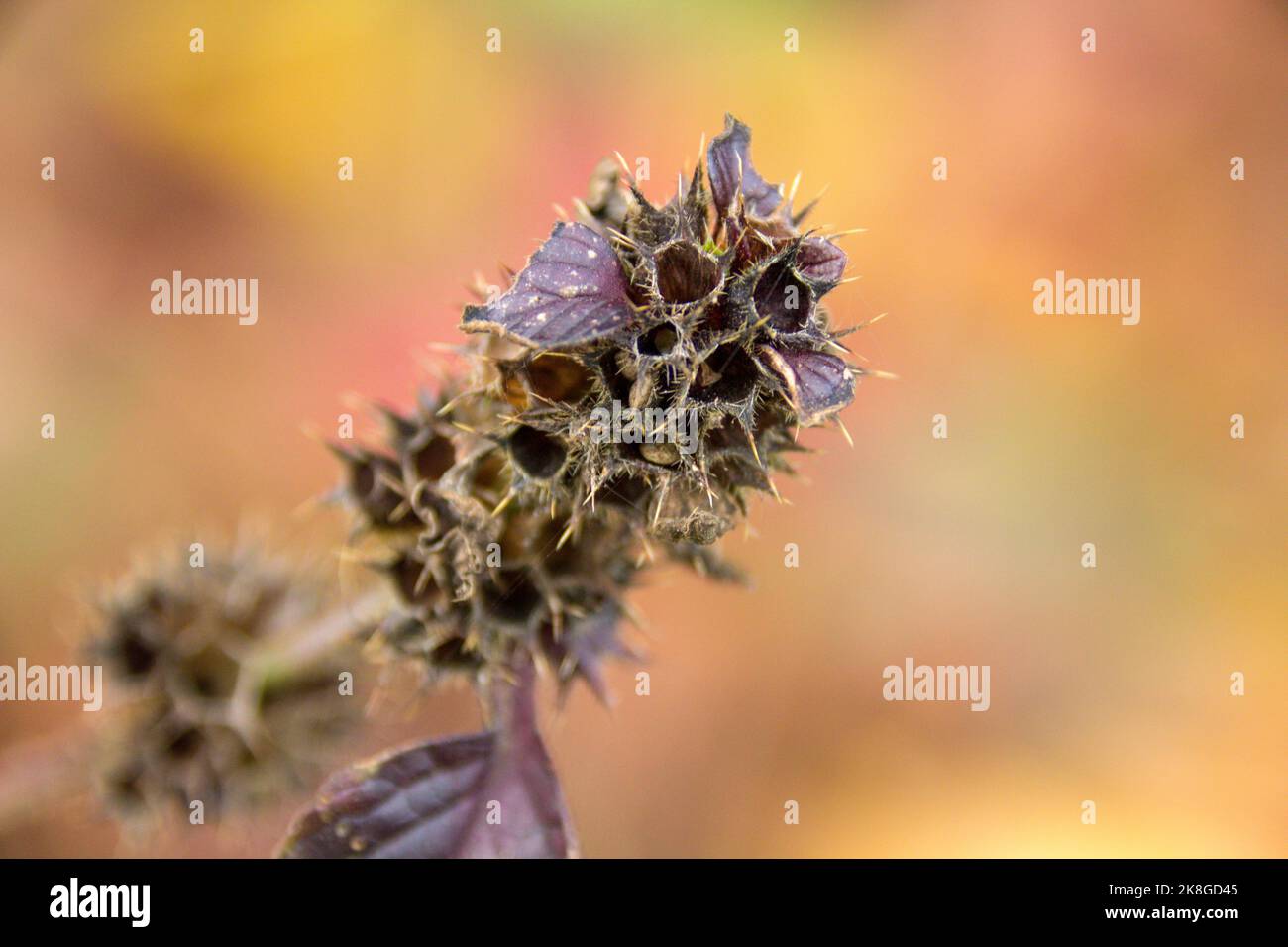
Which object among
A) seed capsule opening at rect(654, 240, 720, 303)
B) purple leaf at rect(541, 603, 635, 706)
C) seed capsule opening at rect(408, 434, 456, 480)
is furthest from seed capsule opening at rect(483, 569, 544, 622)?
seed capsule opening at rect(654, 240, 720, 303)

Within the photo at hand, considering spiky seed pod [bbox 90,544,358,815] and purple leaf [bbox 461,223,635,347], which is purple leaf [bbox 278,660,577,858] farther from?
purple leaf [bbox 461,223,635,347]

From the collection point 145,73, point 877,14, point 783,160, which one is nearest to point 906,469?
point 783,160

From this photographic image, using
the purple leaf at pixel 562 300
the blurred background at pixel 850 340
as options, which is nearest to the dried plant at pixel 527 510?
the purple leaf at pixel 562 300

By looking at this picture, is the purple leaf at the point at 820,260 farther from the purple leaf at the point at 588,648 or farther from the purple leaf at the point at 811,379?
the purple leaf at the point at 588,648

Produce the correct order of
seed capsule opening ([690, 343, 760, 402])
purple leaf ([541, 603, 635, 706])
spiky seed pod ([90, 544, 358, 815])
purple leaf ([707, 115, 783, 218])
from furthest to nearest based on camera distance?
spiky seed pod ([90, 544, 358, 815])
purple leaf ([541, 603, 635, 706])
purple leaf ([707, 115, 783, 218])
seed capsule opening ([690, 343, 760, 402])

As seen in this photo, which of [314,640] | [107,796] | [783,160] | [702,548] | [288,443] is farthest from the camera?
[783,160]

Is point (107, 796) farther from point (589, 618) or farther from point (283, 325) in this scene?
point (283, 325)
